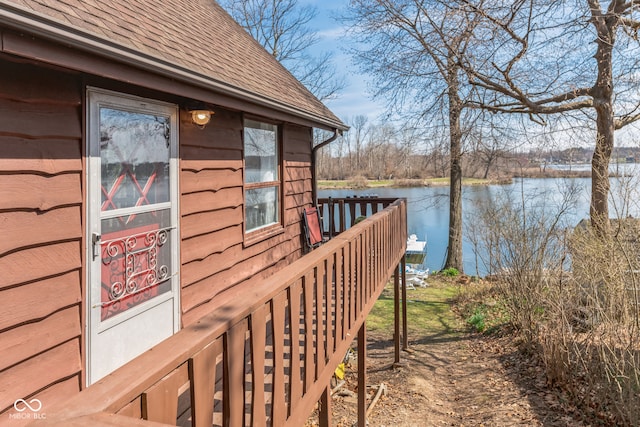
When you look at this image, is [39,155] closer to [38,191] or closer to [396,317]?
[38,191]

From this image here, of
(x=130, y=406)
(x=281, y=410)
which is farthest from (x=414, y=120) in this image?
(x=130, y=406)

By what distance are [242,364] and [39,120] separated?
163cm

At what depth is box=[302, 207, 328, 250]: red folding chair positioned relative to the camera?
620cm

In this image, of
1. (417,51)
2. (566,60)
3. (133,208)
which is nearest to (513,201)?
(566,60)

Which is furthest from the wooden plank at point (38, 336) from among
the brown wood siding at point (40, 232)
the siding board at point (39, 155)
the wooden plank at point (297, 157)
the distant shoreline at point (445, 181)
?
the distant shoreline at point (445, 181)

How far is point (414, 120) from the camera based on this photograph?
12.2 metres

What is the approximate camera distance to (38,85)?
208cm

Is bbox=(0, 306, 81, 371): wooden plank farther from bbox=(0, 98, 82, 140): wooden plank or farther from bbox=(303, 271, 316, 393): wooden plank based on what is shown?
bbox=(303, 271, 316, 393): wooden plank

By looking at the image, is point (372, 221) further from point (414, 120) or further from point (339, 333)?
point (414, 120)

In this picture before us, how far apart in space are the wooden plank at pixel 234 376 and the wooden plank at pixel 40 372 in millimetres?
1207

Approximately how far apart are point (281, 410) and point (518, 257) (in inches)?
274

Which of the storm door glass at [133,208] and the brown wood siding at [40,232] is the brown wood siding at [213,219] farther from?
the brown wood siding at [40,232]

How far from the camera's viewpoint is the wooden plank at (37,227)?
194 cm

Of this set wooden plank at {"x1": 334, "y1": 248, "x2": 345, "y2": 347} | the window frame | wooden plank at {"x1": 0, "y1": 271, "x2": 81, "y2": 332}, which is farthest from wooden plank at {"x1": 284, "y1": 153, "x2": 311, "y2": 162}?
wooden plank at {"x1": 0, "y1": 271, "x2": 81, "y2": 332}
